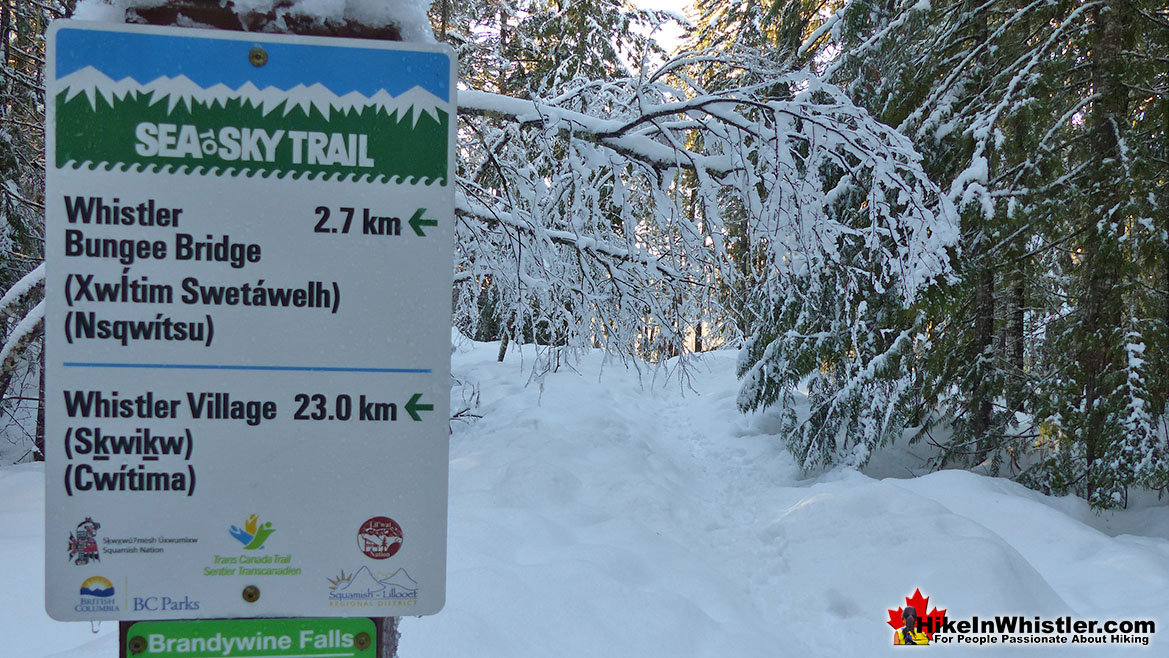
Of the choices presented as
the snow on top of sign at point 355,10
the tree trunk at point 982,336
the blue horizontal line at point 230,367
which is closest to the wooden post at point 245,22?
the snow on top of sign at point 355,10

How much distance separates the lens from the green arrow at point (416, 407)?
142 cm

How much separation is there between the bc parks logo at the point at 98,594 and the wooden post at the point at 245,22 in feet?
0.16

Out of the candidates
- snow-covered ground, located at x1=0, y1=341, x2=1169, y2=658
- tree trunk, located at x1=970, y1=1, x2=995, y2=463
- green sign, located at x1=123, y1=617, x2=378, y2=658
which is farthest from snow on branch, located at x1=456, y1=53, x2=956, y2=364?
tree trunk, located at x1=970, y1=1, x2=995, y2=463

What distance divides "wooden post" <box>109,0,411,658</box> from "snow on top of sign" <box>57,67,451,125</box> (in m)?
0.14

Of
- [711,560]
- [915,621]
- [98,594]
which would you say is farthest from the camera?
[711,560]

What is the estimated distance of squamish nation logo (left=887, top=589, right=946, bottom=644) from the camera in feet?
A: 13.7

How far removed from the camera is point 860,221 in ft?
23.7

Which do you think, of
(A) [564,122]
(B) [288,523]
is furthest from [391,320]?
(A) [564,122]

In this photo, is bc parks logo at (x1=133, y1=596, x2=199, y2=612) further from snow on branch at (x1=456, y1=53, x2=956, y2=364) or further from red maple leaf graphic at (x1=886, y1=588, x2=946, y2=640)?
red maple leaf graphic at (x1=886, y1=588, x2=946, y2=640)

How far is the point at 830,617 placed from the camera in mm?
4523

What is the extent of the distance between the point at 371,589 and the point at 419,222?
0.81m

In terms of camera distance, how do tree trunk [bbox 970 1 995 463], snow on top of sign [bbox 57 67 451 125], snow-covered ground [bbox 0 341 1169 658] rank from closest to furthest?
1. snow on top of sign [bbox 57 67 451 125]
2. snow-covered ground [bbox 0 341 1169 658]
3. tree trunk [bbox 970 1 995 463]

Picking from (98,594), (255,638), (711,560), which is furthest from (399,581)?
(711,560)

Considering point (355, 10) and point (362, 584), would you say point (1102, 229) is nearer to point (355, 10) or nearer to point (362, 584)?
point (355, 10)
